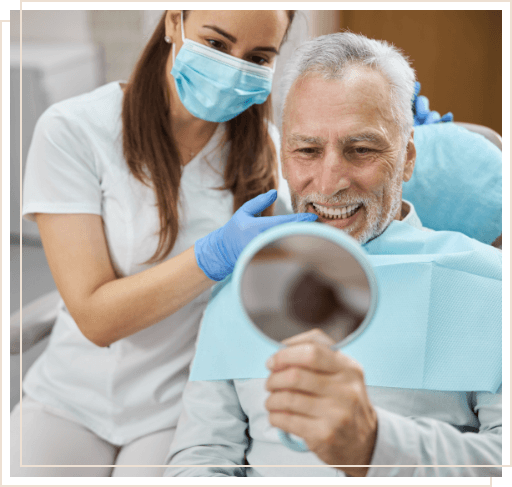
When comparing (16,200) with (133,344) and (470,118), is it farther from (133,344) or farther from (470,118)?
(470,118)

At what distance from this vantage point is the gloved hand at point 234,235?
921 mm

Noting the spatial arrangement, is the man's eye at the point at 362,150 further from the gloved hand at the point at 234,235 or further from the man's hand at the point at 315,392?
the man's hand at the point at 315,392

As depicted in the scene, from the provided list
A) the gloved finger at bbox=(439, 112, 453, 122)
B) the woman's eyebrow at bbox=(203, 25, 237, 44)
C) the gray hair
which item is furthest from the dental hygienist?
the gloved finger at bbox=(439, 112, 453, 122)

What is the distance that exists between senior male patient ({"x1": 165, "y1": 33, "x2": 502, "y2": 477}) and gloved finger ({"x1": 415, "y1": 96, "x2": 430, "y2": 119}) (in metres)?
0.31

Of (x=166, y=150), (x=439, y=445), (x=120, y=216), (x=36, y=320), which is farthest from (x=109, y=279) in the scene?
(x=439, y=445)

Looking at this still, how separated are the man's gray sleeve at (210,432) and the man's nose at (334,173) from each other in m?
0.48

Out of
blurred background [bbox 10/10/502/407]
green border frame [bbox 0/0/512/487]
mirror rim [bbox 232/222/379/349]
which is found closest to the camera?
mirror rim [bbox 232/222/379/349]

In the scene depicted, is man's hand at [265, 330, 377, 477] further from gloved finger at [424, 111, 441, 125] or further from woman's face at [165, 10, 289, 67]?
gloved finger at [424, 111, 441, 125]

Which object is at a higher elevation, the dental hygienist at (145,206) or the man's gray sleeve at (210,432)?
the dental hygienist at (145,206)

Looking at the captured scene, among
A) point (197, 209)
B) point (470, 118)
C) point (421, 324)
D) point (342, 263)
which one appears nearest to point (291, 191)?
point (197, 209)

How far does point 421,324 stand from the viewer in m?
0.94

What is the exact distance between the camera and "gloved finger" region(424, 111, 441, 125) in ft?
4.50

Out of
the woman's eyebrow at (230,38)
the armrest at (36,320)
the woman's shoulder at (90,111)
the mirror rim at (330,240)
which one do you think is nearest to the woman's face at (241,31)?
the woman's eyebrow at (230,38)

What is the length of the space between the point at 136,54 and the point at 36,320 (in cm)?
80
